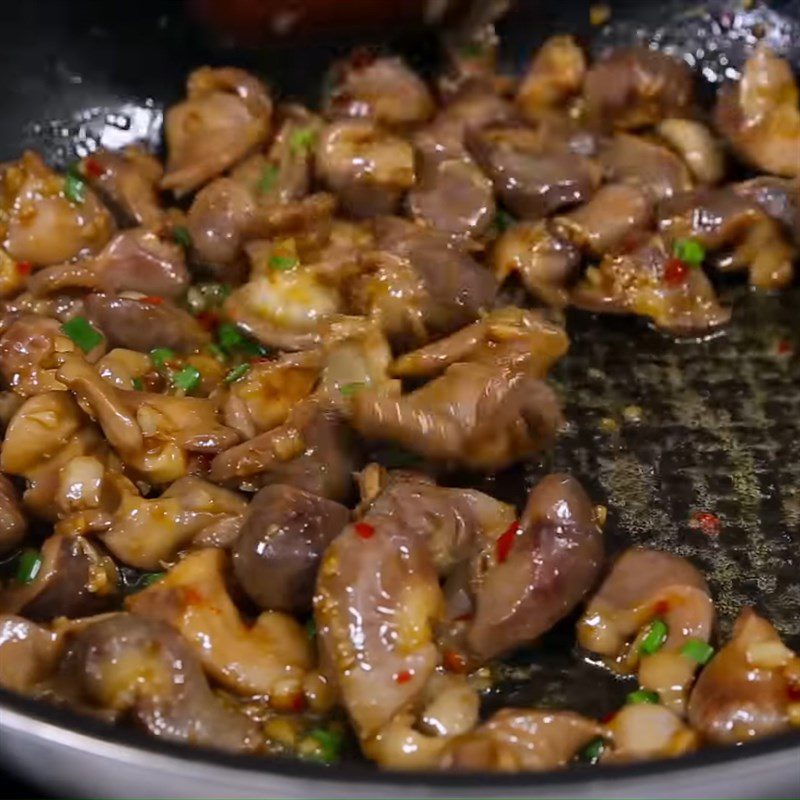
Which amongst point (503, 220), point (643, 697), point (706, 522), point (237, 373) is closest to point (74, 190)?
point (237, 373)

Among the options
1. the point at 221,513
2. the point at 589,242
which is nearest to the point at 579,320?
the point at 589,242

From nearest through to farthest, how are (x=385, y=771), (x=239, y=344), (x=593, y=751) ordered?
(x=385, y=771) < (x=593, y=751) < (x=239, y=344)

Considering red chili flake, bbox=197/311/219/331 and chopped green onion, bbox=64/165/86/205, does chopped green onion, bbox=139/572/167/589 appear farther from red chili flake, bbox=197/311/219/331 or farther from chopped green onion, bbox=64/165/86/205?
chopped green onion, bbox=64/165/86/205

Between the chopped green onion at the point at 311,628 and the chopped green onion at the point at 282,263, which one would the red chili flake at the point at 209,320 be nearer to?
the chopped green onion at the point at 282,263

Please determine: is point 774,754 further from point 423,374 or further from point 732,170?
point 732,170

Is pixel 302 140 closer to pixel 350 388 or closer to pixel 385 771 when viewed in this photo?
pixel 350 388

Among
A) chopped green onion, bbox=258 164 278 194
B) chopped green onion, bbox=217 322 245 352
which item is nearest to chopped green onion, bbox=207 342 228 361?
chopped green onion, bbox=217 322 245 352

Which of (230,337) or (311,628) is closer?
(311,628)
